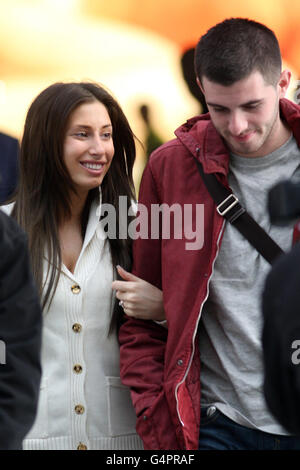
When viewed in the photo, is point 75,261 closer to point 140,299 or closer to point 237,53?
point 140,299

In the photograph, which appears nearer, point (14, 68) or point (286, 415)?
point (286, 415)

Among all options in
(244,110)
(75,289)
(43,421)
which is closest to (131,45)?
(75,289)

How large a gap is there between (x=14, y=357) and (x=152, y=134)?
301cm

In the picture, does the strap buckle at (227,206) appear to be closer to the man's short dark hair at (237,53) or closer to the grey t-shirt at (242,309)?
the grey t-shirt at (242,309)

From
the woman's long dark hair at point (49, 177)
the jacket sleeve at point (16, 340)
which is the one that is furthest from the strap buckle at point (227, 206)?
the jacket sleeve at point (16, 340)

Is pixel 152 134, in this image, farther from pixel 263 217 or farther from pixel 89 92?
pixel 263 217

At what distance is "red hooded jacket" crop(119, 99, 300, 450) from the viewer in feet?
8.83

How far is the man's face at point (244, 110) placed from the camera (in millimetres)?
2582

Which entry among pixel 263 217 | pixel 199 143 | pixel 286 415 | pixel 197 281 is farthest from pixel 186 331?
pixel 286 415

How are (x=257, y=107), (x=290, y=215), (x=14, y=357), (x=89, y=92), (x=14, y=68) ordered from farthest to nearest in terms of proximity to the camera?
(x=14, y=68), (x=89, y=92), (x=257, y=107), (x=14, y=357), (x=290, y=215)

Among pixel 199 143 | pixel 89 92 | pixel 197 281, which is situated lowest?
pixel 197 281

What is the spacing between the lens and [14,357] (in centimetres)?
184

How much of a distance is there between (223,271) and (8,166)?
1109 mm

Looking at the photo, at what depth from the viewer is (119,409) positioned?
2.96 metres
